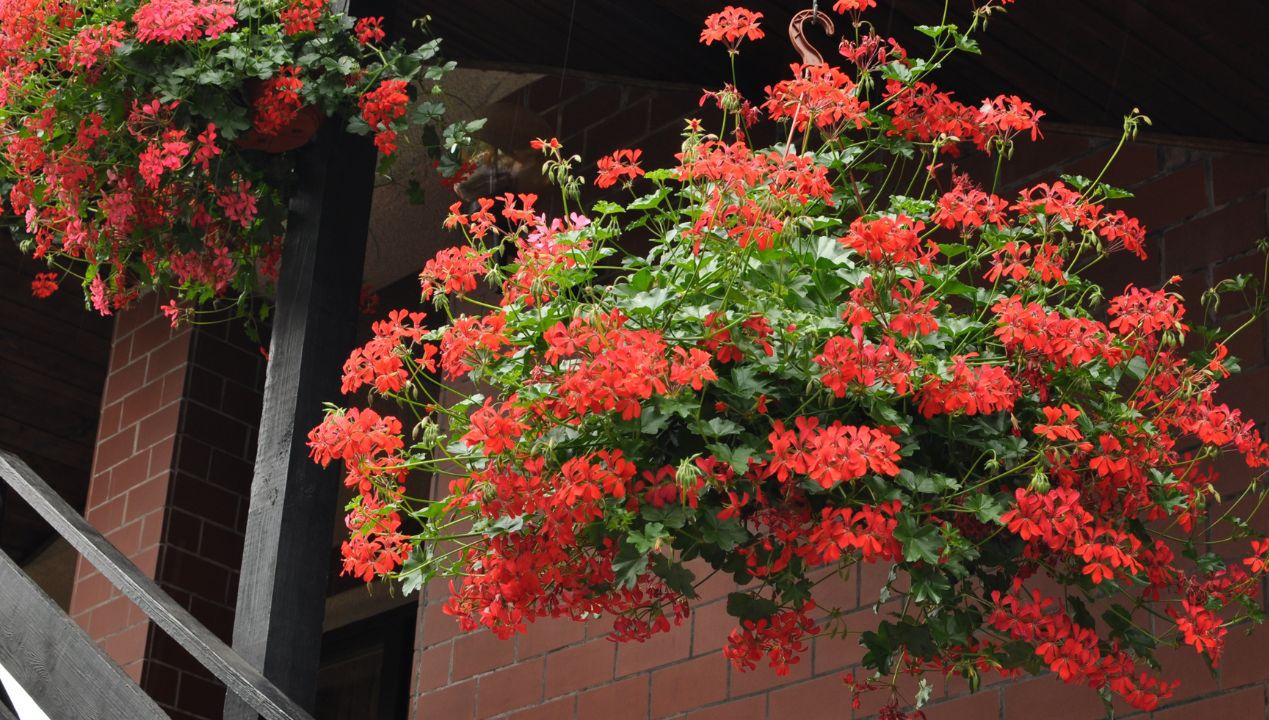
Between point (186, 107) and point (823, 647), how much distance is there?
1.57m

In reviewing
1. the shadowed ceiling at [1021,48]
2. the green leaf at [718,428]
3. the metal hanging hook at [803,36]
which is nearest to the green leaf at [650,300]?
the green leaf at [718,428]

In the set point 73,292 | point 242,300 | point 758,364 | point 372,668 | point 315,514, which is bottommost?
point 372,668

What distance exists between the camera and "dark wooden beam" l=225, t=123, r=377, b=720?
2.46 metres

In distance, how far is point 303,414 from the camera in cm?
257

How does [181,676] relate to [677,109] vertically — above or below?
below

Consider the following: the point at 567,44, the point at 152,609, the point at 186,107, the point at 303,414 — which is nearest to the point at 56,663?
the point at 152,609

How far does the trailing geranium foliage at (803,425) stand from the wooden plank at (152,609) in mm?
308

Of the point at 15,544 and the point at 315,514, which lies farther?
the point at 15,544

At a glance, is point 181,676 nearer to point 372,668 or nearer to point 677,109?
point 372,668

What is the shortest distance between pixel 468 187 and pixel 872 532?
2677 millimetres

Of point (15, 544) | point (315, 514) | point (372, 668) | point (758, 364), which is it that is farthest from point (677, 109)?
point (15, 544)

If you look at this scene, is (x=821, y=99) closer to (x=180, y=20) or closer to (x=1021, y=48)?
(x=1021, y=48)

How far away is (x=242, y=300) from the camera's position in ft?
9.65

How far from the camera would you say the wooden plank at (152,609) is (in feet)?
7.14
